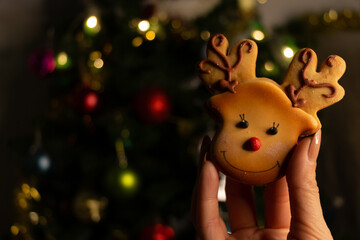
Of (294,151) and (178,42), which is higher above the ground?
(178,42)

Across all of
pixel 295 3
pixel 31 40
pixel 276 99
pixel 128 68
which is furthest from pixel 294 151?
pixel 31 40

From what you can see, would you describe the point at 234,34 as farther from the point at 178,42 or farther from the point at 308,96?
the point at 308,96

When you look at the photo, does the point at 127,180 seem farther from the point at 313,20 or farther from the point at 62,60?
the point at 313,20

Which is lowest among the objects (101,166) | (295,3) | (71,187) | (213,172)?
(71,187)

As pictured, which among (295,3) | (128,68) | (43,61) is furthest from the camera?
(295,3)

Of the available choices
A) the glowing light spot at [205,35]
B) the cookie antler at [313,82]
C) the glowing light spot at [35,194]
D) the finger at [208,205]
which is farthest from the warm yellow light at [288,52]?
the glowing light spot at [35,194]

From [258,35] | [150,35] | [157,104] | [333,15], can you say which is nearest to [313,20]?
[333,15]

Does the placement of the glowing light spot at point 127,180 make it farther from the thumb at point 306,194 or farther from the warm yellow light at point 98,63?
the thumb at point 306,194

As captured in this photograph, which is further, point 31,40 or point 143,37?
point 31,40
